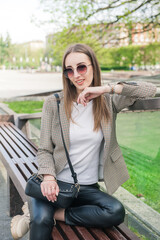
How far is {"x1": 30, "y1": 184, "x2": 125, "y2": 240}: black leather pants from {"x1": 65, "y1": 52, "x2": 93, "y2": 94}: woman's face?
72 centimetres

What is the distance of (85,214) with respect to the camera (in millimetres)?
2100

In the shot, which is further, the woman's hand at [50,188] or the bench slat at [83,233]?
the woman's hand at [50,188]

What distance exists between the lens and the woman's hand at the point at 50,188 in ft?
6.92

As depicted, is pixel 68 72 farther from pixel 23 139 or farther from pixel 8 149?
pixel 23 139

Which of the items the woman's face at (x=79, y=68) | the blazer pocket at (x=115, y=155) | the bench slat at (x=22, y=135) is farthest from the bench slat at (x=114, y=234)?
the bench slat at (x=22, y=135)

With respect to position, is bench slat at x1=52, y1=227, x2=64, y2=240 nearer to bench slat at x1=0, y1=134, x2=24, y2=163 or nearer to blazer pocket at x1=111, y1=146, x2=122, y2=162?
blazer pocket at x1=111, y1=146, x2=122, y2=162

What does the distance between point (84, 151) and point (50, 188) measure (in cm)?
34

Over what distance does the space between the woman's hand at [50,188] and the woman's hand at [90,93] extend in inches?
20.5

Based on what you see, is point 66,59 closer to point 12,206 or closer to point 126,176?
point 126,176

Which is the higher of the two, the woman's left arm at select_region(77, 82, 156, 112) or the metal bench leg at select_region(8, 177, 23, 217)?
the woman's left arm at select_region(77, 82, 156, 112)

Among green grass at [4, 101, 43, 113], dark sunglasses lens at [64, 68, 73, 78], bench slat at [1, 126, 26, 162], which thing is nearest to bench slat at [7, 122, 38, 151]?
bench slat at [1, 126, 26, 162]

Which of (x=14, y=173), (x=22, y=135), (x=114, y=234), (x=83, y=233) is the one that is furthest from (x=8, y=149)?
(x=114, y=234)

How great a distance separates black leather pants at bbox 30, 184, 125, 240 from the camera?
6.56 ft

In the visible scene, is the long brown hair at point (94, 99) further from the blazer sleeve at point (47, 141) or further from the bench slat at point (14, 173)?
the bench slat at point (14, 173)
